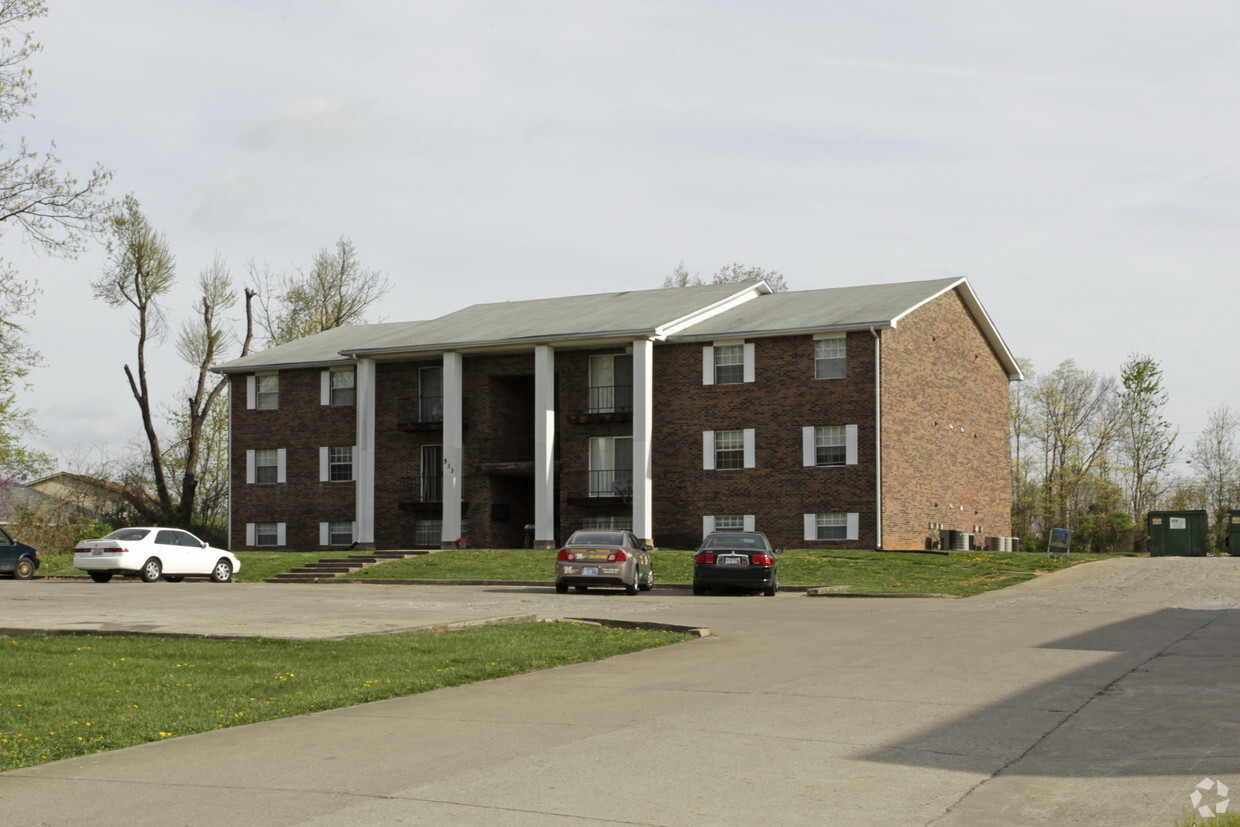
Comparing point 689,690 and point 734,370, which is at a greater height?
point 734,370

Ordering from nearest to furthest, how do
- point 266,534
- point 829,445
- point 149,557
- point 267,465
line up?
point 149,557 → point 829,445 → point 266,534 → point 267,465

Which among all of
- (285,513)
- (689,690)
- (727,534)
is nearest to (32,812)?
(689,690)

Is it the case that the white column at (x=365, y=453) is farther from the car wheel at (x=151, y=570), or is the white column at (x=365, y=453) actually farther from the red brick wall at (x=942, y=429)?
the red brick wall at (x=942, y=429)

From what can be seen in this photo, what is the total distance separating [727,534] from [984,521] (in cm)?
2329

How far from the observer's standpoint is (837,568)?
33.4 meters

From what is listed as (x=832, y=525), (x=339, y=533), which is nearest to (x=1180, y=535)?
(x=832, y=525)

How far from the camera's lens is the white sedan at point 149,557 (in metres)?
32.8

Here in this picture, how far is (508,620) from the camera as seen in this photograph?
719 inches

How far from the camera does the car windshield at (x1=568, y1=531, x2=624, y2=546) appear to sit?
27.8m

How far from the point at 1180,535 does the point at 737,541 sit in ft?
82.6

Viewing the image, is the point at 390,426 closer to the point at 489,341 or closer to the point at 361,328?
the point at 489,341

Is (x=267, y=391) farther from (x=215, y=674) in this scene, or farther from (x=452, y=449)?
(x=215, y=674)

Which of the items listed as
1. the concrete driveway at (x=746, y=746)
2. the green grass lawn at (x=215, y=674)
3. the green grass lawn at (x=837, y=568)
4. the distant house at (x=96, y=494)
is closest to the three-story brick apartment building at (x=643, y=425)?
the green grass lawn at (x=837, y=568)

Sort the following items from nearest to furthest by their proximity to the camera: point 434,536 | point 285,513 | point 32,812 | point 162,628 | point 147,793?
point 32,812, point 147,793, point 162,628, point 434,536, point 285,513
